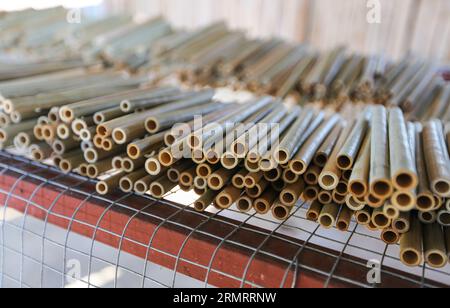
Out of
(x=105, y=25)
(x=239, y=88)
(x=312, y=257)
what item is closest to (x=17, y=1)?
(x=105, y=25)

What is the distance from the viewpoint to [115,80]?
7.93 feet

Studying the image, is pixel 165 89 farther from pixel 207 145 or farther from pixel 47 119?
pixel 207 145

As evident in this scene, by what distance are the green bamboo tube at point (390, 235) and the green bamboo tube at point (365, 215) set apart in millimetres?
58

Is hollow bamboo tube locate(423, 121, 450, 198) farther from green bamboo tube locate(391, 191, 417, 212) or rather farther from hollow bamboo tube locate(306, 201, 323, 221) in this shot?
hollow bamboo tube locate(306, 201, 323, 221)

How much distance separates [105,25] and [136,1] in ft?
7.61

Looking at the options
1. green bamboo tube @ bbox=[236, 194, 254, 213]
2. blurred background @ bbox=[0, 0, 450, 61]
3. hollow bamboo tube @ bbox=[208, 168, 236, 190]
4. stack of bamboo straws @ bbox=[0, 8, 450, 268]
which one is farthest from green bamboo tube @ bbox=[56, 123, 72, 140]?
blurred background @ bbox=[0, 0, 450, 61]

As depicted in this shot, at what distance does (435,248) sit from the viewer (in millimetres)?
1177

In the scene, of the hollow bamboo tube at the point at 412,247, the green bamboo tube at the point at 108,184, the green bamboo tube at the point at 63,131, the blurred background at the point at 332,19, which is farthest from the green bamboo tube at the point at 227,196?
the blurred background at the point at 332,19

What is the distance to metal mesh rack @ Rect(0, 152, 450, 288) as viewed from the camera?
129 centimetres

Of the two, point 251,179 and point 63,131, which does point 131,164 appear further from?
point 251,179

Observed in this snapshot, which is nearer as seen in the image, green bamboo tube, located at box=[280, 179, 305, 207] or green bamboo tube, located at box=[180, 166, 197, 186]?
green bamboo tube, located at box=[280, 179, 305, 207]

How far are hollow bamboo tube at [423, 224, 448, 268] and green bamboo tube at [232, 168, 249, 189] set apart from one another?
0.60 meters

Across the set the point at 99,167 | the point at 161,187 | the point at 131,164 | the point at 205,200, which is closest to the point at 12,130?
the point at 99,167
